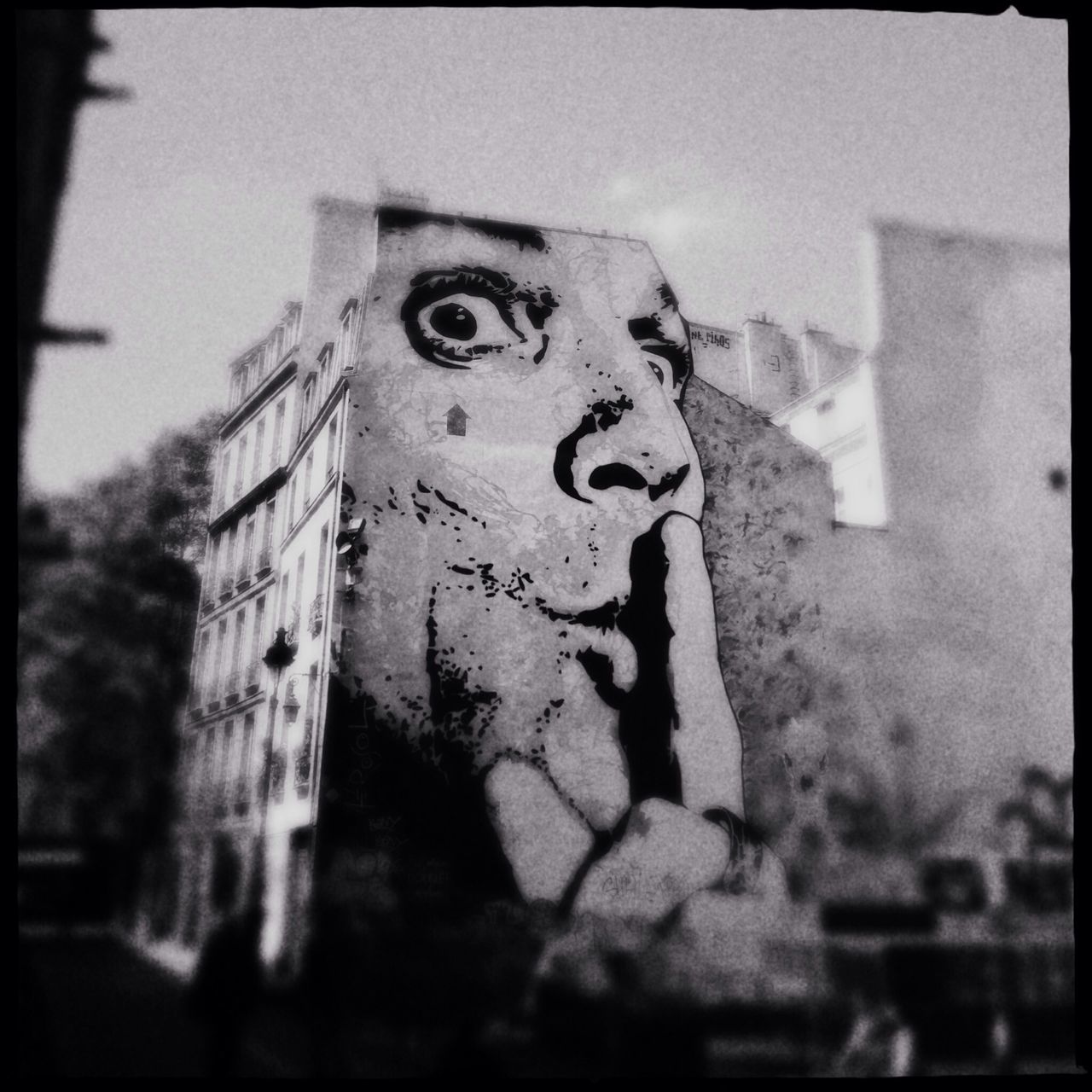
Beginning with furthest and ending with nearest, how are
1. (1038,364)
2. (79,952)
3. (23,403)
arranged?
(1038,364) < (79,952) < (23,403)

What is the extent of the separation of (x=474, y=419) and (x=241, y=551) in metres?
2.09

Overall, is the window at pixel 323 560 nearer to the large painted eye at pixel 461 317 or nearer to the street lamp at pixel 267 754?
the street lamp at pixel 267 754

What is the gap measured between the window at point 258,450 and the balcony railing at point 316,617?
1.24m

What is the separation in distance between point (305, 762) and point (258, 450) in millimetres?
2570

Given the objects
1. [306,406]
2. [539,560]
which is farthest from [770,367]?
[306,406]

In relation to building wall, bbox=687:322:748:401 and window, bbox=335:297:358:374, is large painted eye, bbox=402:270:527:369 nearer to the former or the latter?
window, bbox=335:297:358:374

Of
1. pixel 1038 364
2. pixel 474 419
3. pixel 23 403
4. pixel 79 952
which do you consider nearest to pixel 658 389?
pixel 474 419

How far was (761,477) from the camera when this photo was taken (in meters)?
8.28

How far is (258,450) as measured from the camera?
26.8 feet

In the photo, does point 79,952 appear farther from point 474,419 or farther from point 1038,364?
point 1038,364

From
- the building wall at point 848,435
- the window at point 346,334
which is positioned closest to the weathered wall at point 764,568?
the building wall at point 848,435

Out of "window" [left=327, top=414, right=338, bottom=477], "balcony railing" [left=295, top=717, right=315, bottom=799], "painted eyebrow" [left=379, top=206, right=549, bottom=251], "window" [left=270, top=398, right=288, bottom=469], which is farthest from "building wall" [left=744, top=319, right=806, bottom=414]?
"balcony railing" [left=295, top=717, right=315, bottom=799]

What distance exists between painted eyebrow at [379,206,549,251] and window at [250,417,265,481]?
1831 mm

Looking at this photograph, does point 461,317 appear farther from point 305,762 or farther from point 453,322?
point 305,762
